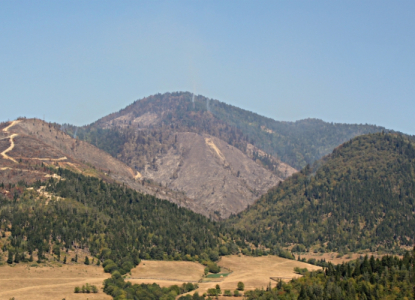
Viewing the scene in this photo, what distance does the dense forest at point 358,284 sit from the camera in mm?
162125

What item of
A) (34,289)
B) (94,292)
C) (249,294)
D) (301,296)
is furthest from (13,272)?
(301,296)

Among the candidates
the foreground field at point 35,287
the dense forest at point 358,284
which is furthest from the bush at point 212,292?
the foreground field at point 35,287

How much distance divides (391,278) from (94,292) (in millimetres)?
96035

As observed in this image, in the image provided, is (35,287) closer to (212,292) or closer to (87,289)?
(87,289)

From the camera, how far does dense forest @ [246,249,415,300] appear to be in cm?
16212

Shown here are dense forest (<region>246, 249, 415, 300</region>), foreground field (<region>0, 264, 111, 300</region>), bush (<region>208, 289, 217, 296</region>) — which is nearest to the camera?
dense forest (<region>246, 249, 415, 300</region>)

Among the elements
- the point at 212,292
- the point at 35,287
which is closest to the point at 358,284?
the point at 212,292

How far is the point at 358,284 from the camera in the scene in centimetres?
16900

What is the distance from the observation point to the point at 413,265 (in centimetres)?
17625

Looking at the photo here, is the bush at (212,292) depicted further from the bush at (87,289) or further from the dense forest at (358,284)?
the bush at (87,289)

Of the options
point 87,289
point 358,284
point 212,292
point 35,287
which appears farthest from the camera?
point 212,292

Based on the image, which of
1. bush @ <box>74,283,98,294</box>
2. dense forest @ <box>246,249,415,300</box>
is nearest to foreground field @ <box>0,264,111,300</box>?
bush @ <box>74,283,98,294</box>

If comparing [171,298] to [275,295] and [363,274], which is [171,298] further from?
[363,274]

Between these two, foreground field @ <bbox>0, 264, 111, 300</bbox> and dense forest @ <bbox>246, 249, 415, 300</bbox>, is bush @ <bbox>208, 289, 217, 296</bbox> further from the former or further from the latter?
foreground field @ <bbox>0, 264, 111, 300</bbox>
